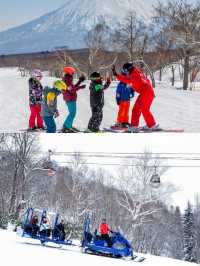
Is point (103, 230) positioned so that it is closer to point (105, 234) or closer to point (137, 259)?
point (105, 234)

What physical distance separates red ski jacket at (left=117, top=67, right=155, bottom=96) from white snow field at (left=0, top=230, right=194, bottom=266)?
3.39 metres

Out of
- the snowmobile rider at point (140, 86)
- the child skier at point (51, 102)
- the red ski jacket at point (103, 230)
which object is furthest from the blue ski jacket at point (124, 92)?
the red ski jacket at point (103, 230)

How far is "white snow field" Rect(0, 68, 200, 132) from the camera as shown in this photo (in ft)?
54.1

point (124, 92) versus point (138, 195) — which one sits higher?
point (124, 92)

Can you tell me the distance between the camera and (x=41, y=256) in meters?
9.04

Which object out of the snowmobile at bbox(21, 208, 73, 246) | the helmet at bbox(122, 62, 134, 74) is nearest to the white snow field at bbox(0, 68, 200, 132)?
the helmet at bbox(122, 62, 134, 74)

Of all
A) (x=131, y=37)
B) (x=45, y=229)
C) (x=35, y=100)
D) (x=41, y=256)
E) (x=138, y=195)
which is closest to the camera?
(x=41, y=256)

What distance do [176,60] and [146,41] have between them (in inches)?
149

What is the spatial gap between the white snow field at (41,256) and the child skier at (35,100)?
264cm

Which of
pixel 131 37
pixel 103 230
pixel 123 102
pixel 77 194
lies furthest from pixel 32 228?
pixel 131 37

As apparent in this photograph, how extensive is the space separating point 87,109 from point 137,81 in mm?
6892

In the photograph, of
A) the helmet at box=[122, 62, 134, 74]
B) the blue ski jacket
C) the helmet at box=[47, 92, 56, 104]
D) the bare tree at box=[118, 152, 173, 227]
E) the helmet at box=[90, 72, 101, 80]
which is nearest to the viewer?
the helmet at box=[122, 62, 134, 74]

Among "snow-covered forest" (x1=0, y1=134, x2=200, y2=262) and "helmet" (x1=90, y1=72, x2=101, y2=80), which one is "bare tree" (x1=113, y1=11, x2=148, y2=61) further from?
"helmet" (x1=90, y1=72, x2=101, y2=80)

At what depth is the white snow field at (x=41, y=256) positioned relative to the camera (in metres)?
8.45
